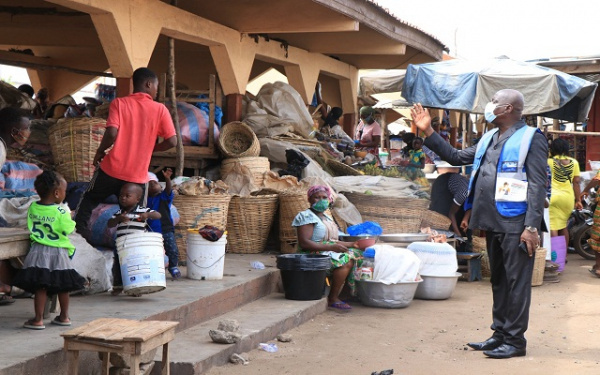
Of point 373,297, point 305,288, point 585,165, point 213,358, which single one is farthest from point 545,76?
point 585,165

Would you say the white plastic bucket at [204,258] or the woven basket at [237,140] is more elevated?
the woven basket at [237,140]

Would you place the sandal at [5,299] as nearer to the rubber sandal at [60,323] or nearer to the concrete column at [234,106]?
the rubber sandal at [60,323]

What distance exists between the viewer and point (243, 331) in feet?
20.3

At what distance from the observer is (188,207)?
8.41 m

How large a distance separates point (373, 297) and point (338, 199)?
2.03 meters

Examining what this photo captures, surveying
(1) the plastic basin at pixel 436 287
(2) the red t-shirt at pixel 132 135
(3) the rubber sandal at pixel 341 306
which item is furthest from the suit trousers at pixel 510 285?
(2) the red t-shirt at pixel 132 135

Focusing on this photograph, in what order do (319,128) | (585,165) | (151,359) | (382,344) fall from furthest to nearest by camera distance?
(585,165)
(319,128)
(382,344)
(151,359)

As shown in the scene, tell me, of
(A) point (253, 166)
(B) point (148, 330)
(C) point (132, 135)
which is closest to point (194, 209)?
(A) point (253, 166)

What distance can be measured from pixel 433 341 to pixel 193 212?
2.94 metres

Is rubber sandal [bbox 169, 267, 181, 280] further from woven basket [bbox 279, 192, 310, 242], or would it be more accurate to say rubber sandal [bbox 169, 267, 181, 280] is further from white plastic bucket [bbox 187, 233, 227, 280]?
woven basket [bbox 279, 192, 310, 242]

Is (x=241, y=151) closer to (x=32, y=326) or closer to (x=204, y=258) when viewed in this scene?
(x=204, y=258)

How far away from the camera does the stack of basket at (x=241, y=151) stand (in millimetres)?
10173

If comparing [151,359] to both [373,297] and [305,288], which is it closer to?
[305,288]

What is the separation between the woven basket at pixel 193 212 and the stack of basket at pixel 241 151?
5.24 ft
